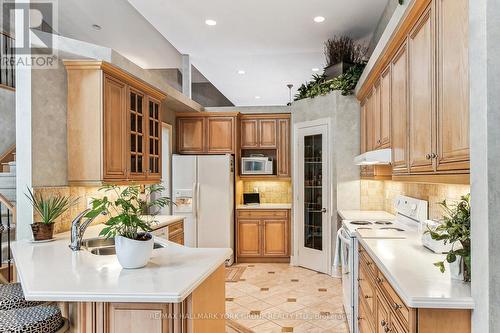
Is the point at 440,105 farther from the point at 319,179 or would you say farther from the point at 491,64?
the point at 319,179

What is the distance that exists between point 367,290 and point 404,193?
162 centimetres

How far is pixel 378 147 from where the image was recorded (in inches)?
137

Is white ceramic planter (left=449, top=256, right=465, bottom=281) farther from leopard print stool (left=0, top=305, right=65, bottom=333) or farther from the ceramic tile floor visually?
leopard print stool (left=0, top=305, right=65, bottom=333)

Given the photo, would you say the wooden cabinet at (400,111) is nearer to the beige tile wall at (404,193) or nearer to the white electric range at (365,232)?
the beige tile wall at (404,193)

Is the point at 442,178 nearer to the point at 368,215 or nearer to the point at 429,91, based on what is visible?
the point at 429,91

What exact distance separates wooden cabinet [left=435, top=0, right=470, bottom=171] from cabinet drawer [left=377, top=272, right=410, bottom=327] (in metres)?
0.68

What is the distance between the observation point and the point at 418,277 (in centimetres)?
165

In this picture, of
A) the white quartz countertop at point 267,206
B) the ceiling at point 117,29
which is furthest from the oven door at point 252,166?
the ceiling at point 117,29

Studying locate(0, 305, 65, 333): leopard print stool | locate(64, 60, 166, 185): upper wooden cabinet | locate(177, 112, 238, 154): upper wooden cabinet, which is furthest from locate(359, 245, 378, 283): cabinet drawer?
locate(177, 112, 238, 154): upper wooden cabinet

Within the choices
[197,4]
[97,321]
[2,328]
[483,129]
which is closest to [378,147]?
[483,129]

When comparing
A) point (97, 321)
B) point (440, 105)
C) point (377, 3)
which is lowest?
point (97, 321)

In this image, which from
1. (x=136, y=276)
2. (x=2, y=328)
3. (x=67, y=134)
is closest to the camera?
(x=2, y=328)

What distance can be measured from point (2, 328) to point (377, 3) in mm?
4307

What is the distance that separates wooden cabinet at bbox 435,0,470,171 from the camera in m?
1.54
